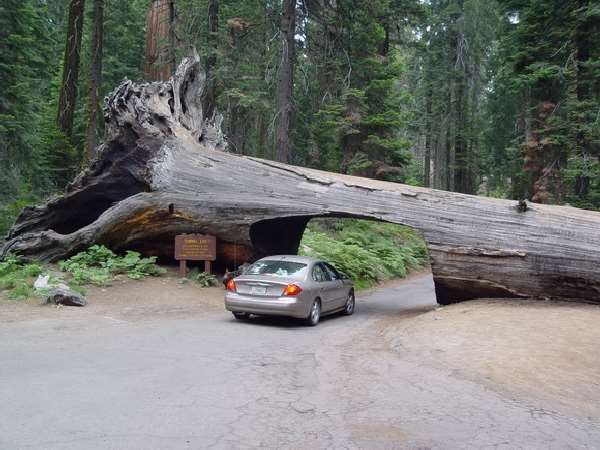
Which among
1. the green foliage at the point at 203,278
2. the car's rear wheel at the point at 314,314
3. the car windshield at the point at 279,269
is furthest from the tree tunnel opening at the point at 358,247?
the car's rear wheel at the point at 314,314

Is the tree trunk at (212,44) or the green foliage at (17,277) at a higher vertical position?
the tree trunk at (212,44)

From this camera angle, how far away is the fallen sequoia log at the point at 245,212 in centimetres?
1243

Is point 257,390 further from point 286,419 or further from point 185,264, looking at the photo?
point 185,264

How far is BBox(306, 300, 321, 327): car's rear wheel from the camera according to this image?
38.4ft

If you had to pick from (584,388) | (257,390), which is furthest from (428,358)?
(257,390)

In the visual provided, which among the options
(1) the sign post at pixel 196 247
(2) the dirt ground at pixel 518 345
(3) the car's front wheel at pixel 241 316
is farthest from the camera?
(1) the sign post at pixel 196 247

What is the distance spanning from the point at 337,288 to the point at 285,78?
1079 cm

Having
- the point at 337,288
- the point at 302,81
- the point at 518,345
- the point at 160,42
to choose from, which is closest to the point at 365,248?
the point at 302,81

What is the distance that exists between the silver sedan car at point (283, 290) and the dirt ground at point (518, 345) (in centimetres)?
160

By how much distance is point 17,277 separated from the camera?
1376 cm

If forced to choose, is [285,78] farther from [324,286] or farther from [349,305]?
[324,286]

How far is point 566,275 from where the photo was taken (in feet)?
39.6

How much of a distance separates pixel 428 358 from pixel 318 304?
399cm

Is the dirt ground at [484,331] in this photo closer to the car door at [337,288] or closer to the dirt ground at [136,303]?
the dirt ground at [136,303]
